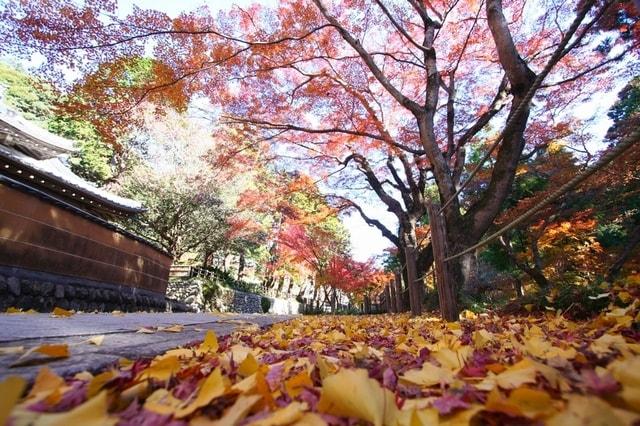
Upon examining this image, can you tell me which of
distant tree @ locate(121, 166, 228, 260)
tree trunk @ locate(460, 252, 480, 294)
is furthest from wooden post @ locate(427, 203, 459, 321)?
distant tree @ locate(121, 166, 228, 260)

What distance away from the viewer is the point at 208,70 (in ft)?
22.8

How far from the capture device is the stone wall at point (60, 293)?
4.15 m

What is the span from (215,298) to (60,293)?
29.8ft

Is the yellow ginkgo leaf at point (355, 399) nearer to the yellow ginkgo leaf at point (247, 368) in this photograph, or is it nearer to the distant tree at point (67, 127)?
the yellow ginkgo leaf at point (247, 368)

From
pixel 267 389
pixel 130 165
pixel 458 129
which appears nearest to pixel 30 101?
pixel 130 165

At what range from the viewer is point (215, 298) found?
13.7 m

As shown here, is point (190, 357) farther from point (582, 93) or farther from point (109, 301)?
point (582, 93)

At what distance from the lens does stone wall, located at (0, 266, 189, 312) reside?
415 centimetres

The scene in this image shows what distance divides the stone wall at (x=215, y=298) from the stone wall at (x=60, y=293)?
493 centimetres

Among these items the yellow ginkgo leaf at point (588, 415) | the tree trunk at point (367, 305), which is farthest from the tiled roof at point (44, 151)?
the tree trunk at point (367, 305)

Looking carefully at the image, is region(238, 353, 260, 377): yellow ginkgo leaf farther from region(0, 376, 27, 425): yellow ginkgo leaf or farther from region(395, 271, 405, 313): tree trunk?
region(395, 271, 405, 313): tree trunk

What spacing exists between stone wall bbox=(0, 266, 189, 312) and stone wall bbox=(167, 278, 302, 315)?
493cm

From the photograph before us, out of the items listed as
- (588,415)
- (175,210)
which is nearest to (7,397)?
(588,415)

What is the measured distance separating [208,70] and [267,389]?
292 inches
